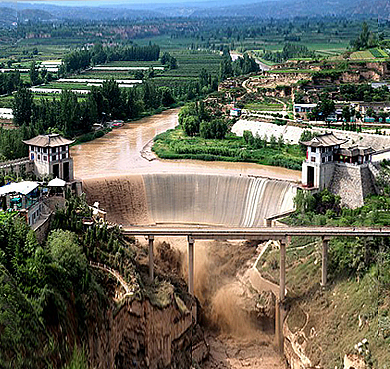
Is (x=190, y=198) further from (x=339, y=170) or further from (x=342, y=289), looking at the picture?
(x=342, y=289)

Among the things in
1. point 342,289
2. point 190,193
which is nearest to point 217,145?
point 190,193

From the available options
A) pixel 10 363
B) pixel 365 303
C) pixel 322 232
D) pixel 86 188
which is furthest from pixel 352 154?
pixel 10 363

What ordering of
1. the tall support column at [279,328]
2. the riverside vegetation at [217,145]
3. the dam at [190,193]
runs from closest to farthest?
the tall support column at [279,328] < the dam at [190,193] < the riverside vegetation at [217,145]

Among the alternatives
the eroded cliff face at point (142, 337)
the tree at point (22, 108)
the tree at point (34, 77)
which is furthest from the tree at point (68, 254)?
the tree at point (34, 77)

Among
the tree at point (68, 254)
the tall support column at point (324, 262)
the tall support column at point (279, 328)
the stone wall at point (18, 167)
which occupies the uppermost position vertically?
the stone wall at point (18, 167)

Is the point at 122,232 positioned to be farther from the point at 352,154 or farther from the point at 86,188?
the point at 352,154

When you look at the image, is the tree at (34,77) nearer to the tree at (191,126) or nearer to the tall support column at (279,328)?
the tree at (191,126)
